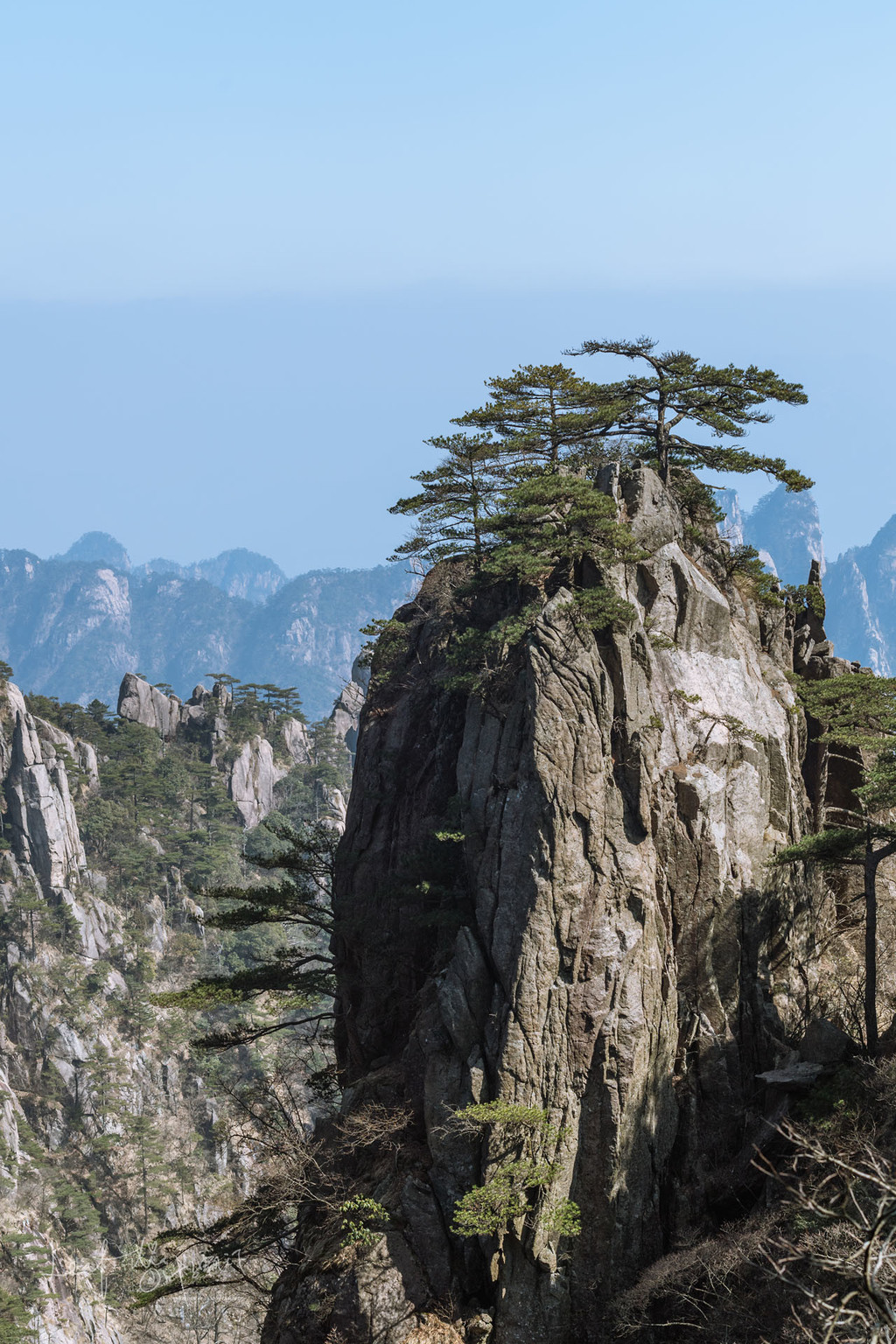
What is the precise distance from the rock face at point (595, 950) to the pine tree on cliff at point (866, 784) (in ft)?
3.23

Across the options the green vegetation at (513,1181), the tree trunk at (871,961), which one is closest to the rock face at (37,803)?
the green vegetation at (513,1181)

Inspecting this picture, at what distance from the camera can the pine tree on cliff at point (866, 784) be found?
1888 cm

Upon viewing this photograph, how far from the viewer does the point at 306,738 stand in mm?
89750

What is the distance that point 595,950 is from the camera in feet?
64.2

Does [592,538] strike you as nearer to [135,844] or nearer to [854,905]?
[854,905]

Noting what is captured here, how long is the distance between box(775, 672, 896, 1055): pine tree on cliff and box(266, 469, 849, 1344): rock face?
986 millimetres

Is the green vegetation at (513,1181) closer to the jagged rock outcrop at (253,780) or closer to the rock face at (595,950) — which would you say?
the rock face at (595,950)

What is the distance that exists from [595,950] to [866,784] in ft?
23.0

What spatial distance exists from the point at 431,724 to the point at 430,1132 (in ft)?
31.5

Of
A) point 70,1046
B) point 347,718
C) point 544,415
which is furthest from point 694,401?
point 347,718

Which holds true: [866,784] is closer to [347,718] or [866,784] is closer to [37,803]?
[37,803]

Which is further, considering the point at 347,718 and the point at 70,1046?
the point at 347,718

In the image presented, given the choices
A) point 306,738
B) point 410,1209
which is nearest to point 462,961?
point 410,1209

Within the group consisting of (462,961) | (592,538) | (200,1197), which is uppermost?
(592,538)
